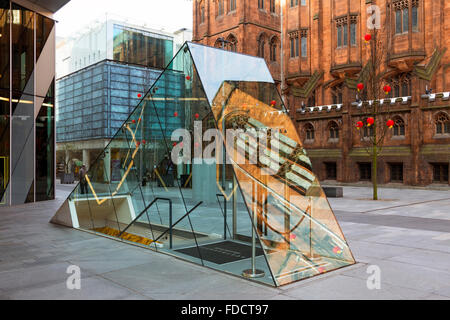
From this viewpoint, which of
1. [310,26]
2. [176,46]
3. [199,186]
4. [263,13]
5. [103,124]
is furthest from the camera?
[176,46]

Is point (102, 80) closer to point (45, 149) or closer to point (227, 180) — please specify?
point (45, 149)

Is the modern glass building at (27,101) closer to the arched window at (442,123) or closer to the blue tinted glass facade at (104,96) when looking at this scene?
the arched window at (442,123)

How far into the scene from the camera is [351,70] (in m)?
34.8

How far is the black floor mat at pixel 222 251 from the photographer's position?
688 cm

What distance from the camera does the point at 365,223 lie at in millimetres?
11672

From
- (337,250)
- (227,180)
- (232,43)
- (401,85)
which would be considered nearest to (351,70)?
(401,85)

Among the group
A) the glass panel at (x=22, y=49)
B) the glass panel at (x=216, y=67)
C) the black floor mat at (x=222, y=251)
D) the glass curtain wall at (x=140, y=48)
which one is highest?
the glass curtain wall at (x=140, y=48)

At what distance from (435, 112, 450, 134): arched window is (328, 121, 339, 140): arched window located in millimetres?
7999

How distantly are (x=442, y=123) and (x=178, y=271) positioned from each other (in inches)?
1072

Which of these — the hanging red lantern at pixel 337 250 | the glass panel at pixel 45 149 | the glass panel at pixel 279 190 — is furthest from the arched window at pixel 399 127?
the hanging red lantern at pixel 337 250

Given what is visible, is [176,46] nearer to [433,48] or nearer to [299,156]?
[433,48]

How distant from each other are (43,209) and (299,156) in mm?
12018

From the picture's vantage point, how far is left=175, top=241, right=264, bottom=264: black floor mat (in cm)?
688

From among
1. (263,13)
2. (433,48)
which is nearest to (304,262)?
(433,48)
